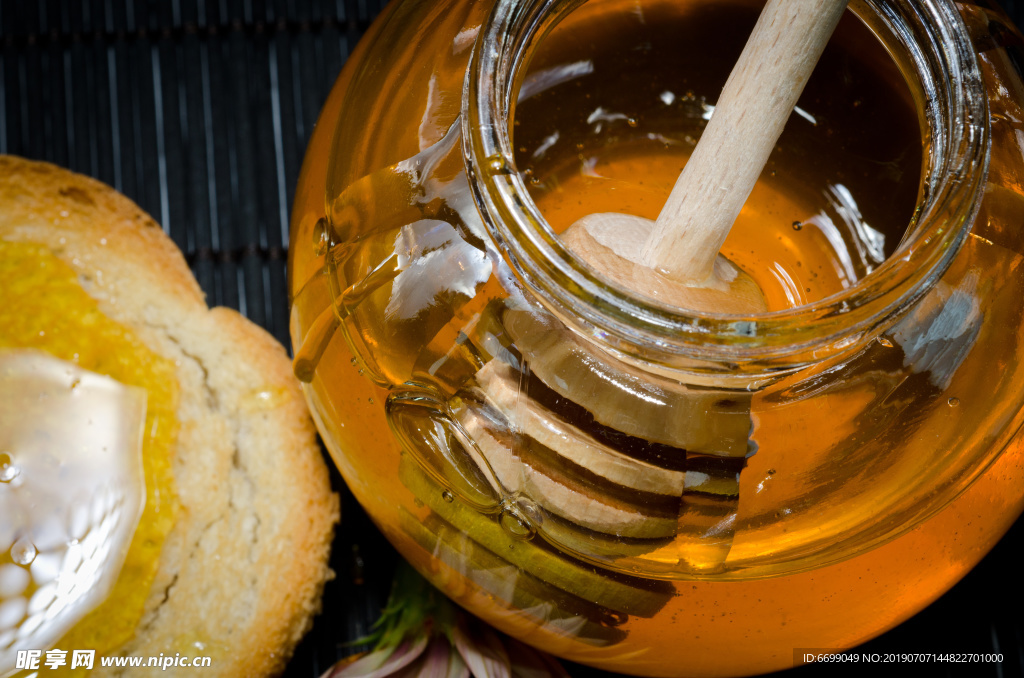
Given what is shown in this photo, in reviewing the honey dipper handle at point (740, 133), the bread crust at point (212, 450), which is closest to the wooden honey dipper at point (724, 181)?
the honey dipper handle at point (740, 133)

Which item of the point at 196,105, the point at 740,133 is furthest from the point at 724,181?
the point at 196,105

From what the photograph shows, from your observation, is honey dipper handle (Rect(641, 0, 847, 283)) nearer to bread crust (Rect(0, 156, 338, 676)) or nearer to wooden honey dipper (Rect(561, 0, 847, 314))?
wooden honey dipper (Rect(561, 0, 847, 314))

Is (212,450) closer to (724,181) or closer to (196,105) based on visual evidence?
(196,105)

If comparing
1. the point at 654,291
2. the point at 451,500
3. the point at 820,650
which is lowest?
the point at 820,650

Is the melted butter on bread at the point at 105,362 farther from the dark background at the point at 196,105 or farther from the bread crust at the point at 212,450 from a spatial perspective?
the dark background at the point at 196,105

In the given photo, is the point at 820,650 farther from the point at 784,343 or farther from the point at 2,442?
the point at 2,442

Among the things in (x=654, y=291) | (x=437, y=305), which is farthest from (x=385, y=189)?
(x=654, y=291)
